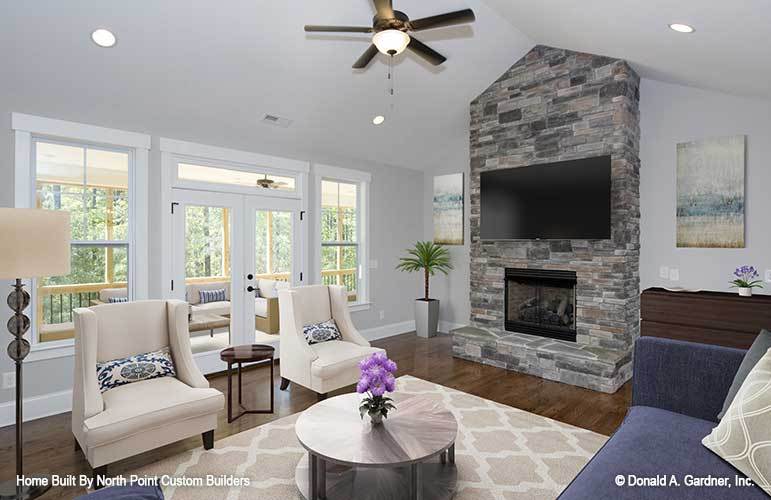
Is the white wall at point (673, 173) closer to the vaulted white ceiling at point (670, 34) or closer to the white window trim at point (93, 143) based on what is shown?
the vaulted white ceiling at point (670, 34)

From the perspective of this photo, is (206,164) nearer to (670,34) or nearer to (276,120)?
(276,120)

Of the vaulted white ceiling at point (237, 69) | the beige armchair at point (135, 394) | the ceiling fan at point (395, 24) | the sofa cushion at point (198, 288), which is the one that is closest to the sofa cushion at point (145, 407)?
the beige armchair at point (135, 394)

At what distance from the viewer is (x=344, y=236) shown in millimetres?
6184

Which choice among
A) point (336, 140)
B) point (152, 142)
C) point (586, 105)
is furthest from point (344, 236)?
point (586, 105)

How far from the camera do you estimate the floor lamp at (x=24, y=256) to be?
2230 millimetres

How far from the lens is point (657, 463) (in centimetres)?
173

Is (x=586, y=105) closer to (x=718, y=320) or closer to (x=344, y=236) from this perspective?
(x=718, y=320)

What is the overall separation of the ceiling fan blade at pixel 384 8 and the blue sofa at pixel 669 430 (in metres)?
2.41

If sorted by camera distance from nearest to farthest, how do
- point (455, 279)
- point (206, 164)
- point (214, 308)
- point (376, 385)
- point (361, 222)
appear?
1. point (376, 385)
2. point (206, 164)
3. point (214, 308)
4. point (361, 222)
5. point (455, 279)

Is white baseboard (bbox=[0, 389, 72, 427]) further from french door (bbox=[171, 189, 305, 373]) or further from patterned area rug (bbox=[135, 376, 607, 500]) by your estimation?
patterned area rug (bbox=[135, 376, 607, 500])

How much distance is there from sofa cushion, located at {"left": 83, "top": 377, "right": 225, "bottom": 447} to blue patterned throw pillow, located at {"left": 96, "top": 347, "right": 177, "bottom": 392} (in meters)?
0.05

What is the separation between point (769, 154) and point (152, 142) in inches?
229

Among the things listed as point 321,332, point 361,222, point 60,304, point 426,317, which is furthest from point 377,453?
point 361,222

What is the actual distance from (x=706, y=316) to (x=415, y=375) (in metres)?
2.77
